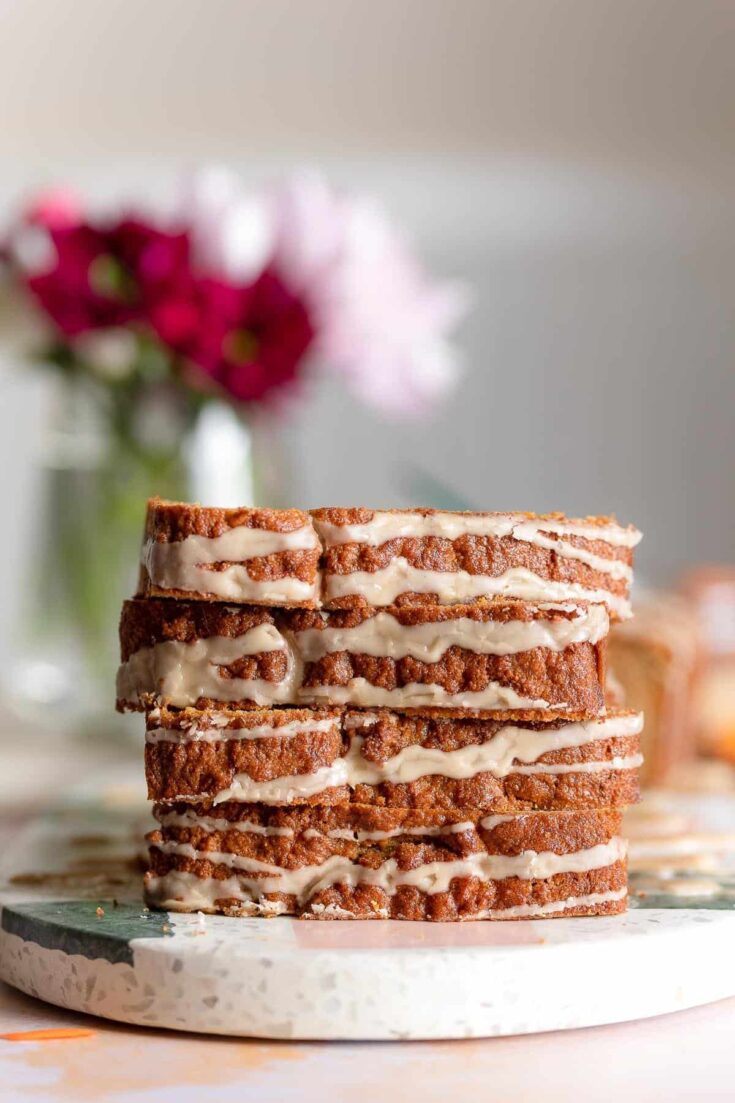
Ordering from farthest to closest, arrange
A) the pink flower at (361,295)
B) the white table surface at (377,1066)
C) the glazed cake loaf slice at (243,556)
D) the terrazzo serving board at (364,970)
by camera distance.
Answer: the pink flower at (361,295), the glazed cake loaf slice at (243,556), the terrazzo serving board at (364,970), the white table surface at (377,1066)

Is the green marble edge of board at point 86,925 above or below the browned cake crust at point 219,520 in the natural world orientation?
below

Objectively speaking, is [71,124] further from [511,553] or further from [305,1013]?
[305,1013]

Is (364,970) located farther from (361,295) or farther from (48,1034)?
(361,295)

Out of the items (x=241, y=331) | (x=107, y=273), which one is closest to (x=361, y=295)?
(x=241, y=331)

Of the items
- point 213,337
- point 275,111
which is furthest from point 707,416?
point 213,337

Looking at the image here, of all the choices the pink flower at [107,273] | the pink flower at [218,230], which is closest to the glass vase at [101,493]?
the pink flower at [107,273]

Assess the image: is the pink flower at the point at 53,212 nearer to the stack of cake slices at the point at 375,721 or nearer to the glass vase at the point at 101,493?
the glass vase at the point at 101,493

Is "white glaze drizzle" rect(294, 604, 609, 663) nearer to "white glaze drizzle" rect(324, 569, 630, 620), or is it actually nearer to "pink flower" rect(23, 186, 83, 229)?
"white glaze drizzle" rect(324, 569, 630, 620)
